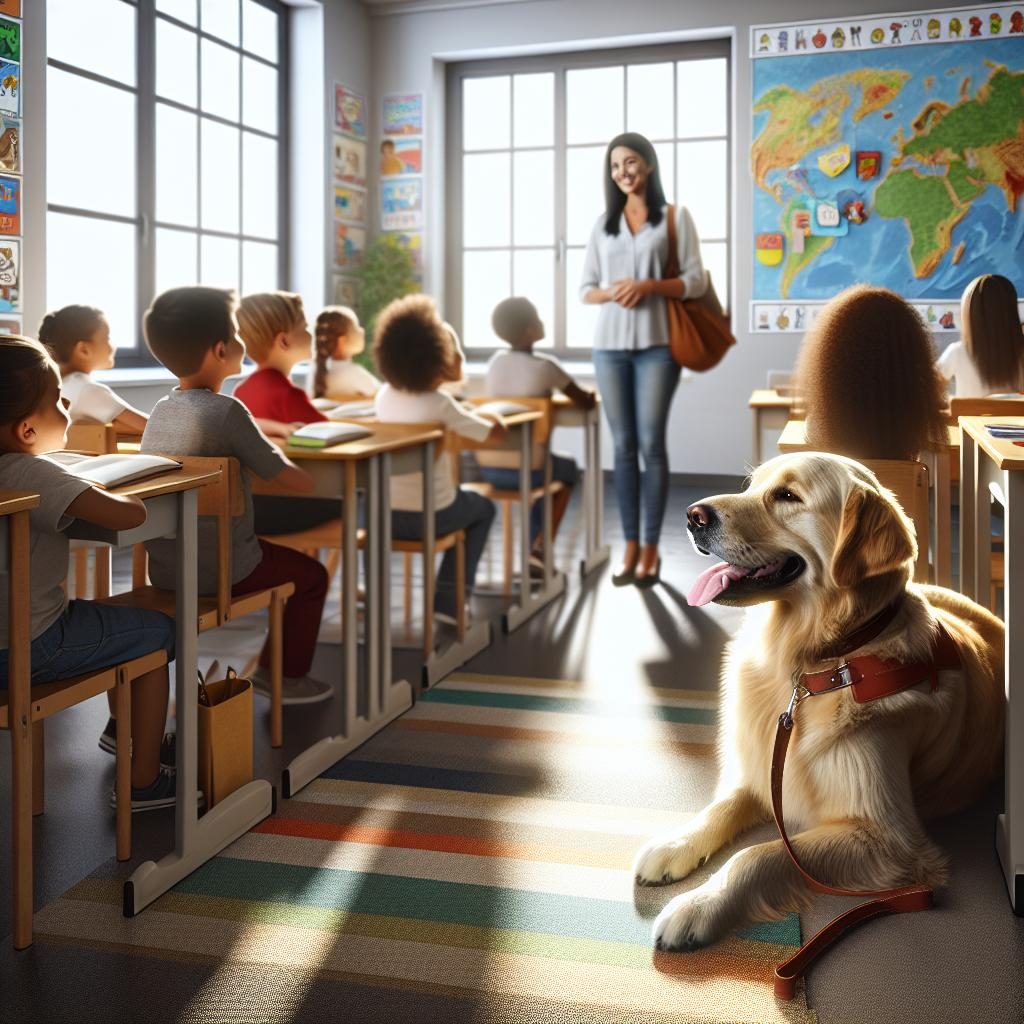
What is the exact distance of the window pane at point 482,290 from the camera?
7.64 meters

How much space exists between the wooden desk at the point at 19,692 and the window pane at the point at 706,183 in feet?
19.9

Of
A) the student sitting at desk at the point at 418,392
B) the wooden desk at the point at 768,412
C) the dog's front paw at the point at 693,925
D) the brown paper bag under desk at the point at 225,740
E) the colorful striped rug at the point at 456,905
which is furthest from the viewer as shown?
the wooden desk at the point at 768,412

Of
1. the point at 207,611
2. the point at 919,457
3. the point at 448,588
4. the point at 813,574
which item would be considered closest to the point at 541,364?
the point at 448,588

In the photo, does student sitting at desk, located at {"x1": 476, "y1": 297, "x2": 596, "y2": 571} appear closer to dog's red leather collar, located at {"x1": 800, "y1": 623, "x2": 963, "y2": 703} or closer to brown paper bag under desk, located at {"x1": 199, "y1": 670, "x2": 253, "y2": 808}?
brown paper bag under desk, located at {"x1": 199, "y1": 670, "x2": 253, "y2": 808}

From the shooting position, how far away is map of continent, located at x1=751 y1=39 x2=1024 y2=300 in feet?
20.8

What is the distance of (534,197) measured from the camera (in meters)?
7.51

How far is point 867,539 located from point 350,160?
6.09m

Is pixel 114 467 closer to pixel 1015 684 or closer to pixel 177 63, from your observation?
pixel 1015 684

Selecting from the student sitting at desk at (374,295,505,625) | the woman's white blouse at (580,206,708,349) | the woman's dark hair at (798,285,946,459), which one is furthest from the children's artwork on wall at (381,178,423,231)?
the woman's dark hair at (798,285,946,459)

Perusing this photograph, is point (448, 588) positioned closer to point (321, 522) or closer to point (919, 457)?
point (321, 522)

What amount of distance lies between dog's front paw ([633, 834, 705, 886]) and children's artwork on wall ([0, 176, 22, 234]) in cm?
369

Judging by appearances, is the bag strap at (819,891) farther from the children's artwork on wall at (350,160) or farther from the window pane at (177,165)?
Result: the children's artwork on wall at (350,160)

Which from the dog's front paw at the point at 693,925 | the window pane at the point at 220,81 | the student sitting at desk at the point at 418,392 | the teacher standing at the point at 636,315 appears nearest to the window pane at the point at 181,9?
the window pane at the point at 220,81

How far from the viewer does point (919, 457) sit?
8.47 ft
